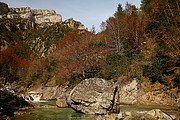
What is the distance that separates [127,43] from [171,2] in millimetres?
17885

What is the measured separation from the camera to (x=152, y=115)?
15250 mm

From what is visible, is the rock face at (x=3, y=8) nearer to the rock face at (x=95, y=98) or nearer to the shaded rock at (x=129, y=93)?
the shaded rock at (x=129, y=93)

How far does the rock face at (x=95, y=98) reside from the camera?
83.8 ft

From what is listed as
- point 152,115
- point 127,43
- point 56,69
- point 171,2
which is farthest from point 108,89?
Result: point 56,69

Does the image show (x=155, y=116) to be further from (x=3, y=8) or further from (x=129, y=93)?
(x=3, y=8)

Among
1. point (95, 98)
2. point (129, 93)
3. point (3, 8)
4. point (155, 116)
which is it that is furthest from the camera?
point (3, 8)

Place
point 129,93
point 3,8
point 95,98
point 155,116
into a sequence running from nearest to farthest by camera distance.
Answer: point 155,116
point 95,98
point 129,93
point 3,8

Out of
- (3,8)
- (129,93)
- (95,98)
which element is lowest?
(129,93)

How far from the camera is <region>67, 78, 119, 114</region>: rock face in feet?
83.8

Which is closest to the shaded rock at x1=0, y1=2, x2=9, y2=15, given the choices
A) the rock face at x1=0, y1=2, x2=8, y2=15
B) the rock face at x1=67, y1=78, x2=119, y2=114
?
the rock face at x1=0, y1=2, x2=8, y2=15

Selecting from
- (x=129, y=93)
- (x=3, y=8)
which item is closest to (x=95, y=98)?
(x=129, y=93)

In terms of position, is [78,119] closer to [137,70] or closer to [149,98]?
[149,98]

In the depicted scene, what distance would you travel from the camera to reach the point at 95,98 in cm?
2573

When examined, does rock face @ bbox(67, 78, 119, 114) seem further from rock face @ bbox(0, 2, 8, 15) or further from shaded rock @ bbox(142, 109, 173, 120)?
rock face @ bbox(0, 2, 8, 15)
